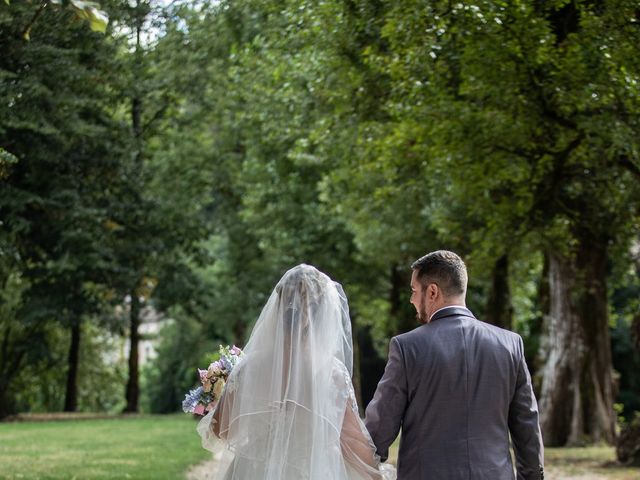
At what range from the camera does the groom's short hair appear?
4488 millimetres

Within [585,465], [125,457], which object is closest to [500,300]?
[585,465]

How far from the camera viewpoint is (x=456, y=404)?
14.2ft

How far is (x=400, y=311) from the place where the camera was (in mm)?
29703

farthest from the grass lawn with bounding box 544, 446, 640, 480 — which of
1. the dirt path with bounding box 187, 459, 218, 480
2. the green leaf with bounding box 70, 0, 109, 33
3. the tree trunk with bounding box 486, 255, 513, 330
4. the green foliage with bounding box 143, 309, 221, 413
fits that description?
the green foliage with bounding box 143, 309, 221, 413

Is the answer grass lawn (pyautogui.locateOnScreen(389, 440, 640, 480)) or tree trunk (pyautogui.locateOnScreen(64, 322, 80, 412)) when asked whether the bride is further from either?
tree trunk (pyautogui.locateOnScreen(64, 322, 80, 412))

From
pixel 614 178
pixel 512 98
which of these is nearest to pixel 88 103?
pixel 512 98

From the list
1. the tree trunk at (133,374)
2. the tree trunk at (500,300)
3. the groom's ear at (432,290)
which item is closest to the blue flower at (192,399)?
the groom's ear at (432,290)

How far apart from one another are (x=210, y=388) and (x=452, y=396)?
159 centimetres

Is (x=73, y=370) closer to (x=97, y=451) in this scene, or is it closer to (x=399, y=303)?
(x=399, y=303)

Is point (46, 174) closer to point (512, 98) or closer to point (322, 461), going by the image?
point (512, 98)

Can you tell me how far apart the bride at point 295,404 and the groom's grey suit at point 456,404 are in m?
0.37

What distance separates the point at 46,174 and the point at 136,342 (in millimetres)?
17841

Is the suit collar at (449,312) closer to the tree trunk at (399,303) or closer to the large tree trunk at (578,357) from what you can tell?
the large tree trunk at (578,357)

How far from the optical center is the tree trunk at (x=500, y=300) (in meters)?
23.0
